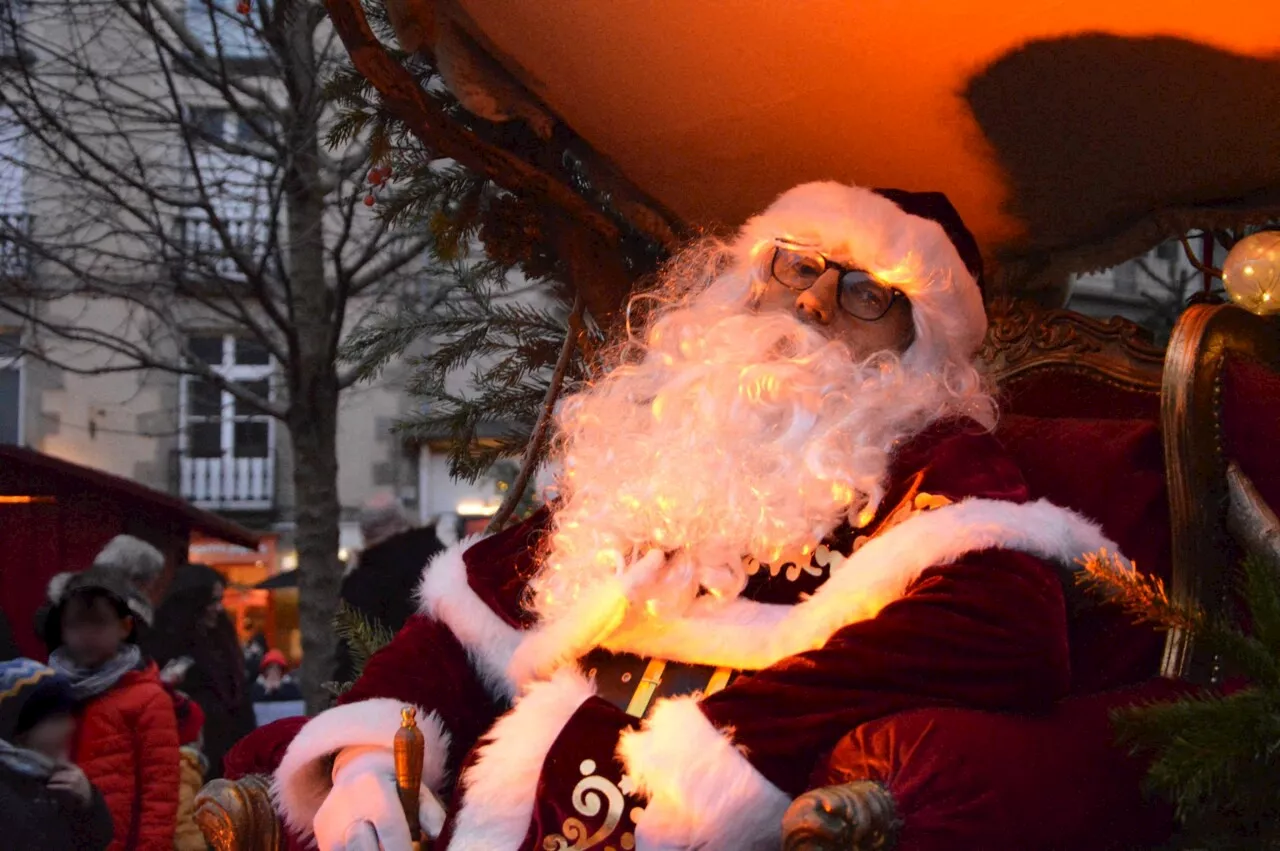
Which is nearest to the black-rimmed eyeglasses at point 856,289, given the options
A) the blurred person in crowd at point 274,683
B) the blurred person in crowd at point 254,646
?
the blurred person in crowd at point 274,683

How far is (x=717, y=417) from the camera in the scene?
7.45ft

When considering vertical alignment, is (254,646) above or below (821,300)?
below

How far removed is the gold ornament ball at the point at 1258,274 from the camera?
7.77 feet

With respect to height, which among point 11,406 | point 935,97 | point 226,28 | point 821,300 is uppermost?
point 226,28

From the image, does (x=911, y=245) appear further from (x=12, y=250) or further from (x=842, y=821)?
(x=12, y=250)

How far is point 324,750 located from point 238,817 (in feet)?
0.59

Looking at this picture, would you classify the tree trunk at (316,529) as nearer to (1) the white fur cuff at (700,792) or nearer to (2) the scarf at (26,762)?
(2) the scarf at (26,762)

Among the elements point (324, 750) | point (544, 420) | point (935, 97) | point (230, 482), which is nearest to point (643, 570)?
point (324, 750)

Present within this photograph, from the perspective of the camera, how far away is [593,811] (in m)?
1.78

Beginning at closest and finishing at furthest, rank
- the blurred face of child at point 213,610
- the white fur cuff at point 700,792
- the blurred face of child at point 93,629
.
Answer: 1. the white fur cuff at point 700,792
2. the blurred face of child at point 93,629
3. the blurred face of child at point 213,610

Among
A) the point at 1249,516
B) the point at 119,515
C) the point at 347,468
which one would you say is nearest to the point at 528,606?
the point at 1249,516

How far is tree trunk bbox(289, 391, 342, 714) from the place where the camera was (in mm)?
5570

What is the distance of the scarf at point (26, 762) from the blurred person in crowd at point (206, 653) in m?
1.11

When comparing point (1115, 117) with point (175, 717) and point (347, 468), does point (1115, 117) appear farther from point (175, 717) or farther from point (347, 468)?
point (347, 468)
